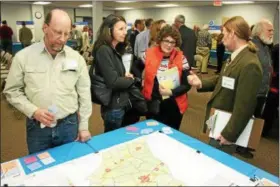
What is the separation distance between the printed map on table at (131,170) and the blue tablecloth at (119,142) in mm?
127

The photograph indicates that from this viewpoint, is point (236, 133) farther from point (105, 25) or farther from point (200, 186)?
point (105, 25)

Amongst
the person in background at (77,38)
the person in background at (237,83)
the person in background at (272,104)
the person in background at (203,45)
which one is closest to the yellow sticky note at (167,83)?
the person in background at (237,83)

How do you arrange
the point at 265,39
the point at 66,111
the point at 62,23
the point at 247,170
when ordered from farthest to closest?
the point at 265,39 < the point at 66,111 < the point at 62,23 < the point at 247,170

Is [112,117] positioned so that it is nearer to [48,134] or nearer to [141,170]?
[48,134]

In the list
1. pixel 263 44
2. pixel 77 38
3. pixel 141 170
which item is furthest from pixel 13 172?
pixel 77 38

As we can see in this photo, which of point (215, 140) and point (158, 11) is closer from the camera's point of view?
point (215, 140)

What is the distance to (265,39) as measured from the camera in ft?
8.89

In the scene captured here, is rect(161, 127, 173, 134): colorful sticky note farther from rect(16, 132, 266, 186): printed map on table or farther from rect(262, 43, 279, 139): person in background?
rect(262, 43, 279, 139): person in background

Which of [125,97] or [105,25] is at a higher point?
[105,25]

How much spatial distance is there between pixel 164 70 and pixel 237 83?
0.74 m

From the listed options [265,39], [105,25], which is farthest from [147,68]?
[265,39]

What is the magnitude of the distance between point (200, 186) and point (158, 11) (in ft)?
43.0

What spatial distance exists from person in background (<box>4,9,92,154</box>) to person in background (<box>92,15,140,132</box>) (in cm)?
28

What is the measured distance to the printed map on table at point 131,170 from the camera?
1157 millimetres
